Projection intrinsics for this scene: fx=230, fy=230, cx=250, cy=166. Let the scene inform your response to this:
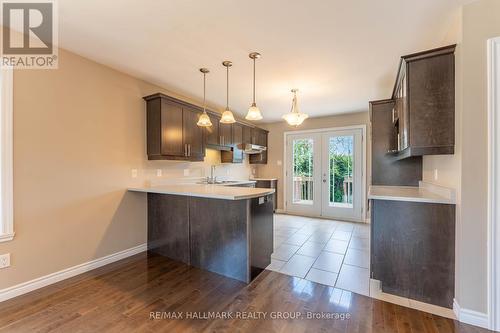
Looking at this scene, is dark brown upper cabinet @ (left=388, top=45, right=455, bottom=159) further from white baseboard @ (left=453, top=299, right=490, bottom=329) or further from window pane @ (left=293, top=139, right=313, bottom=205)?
window pane @ (left=293, top=139, right=313, bottom=205)

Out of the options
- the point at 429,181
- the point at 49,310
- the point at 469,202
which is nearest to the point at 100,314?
the point at 49,310

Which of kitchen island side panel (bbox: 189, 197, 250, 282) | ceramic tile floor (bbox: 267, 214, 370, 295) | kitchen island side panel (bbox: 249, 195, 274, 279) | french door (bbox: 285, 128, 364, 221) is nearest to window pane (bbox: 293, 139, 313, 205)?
french door (bbox: 285, 128, 364, 221)

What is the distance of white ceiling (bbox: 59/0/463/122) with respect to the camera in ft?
6.21

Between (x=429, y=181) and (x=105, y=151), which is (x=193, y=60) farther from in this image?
(x=429, y=181)

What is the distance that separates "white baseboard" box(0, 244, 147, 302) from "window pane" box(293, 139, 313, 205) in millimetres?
3974

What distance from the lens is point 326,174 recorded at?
5.61 meters

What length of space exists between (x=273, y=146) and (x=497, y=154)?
492cm

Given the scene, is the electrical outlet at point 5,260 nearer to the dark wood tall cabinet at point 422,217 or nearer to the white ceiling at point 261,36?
the white ceiling at point 261,36

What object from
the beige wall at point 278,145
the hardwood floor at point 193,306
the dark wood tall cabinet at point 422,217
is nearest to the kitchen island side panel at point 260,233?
the hardwood floor at point 193,306

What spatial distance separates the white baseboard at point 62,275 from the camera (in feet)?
7.19

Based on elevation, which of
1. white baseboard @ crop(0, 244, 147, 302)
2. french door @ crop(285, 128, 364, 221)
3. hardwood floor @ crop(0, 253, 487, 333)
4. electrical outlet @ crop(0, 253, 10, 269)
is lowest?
hardwood floor @ crop(0, 253, 487, 333)

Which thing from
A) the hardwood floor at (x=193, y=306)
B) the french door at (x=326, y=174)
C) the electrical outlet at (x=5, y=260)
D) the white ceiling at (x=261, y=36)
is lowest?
the hardwood floor at (x=193, y=306)

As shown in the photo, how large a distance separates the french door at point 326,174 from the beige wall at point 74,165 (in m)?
3.79

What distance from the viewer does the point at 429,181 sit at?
2883mm
